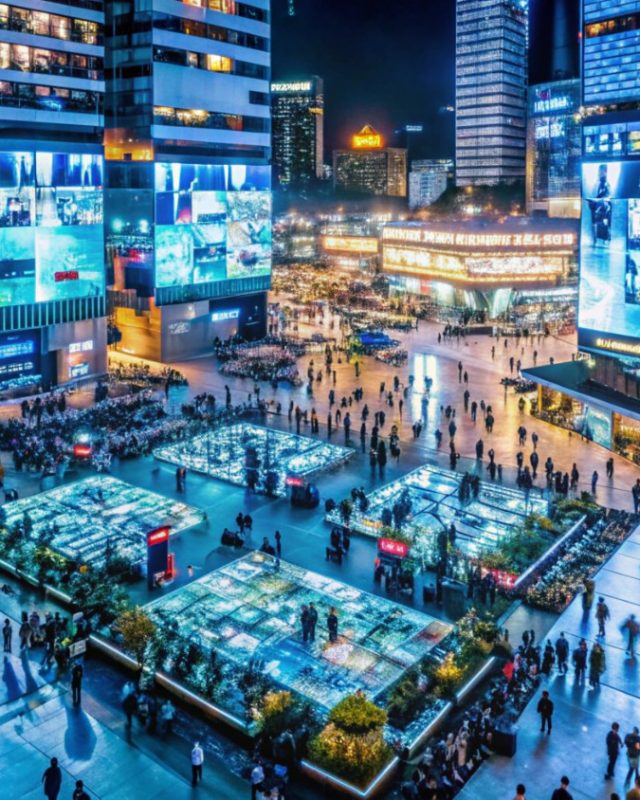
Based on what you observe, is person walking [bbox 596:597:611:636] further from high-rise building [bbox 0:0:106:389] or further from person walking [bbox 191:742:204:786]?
high-rise building [bbox 0:0:106:389]

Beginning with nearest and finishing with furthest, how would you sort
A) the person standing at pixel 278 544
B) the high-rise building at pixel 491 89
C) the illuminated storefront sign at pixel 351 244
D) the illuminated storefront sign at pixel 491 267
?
the person standing at pixel 278 544
the illuminated storefront sign at pixel 491 267
the illuminated storefront sign at pixel 351 244
the high-rise building at pixel 491 89

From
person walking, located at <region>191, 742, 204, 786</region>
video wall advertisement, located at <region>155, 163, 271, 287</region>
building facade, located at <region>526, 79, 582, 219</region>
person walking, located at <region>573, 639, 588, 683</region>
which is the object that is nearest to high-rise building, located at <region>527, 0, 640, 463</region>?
person walking, located at <region>573, 639, 588, 683</region>

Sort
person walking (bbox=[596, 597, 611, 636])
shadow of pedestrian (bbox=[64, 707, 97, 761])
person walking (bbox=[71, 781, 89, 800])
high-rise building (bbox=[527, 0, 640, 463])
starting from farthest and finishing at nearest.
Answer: high-rise building (bbox=[527, 0, 640, 463]) < person walking (bbox=[596, 597, 611, 636]) < shadow of pedestrian (bbox=[64, 707, 97, 761]) < person walking (bbox=[71, 781, 89, 800])

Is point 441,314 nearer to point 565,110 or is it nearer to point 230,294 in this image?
point 230,294

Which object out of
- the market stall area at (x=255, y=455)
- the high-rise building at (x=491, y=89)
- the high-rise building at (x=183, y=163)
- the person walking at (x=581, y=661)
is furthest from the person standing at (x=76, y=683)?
the high-rise building at (x=491, y=89)

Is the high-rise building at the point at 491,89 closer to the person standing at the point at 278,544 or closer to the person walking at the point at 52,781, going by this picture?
the person standing at the point at 278,544

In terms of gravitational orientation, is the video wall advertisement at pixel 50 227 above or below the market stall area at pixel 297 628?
above
